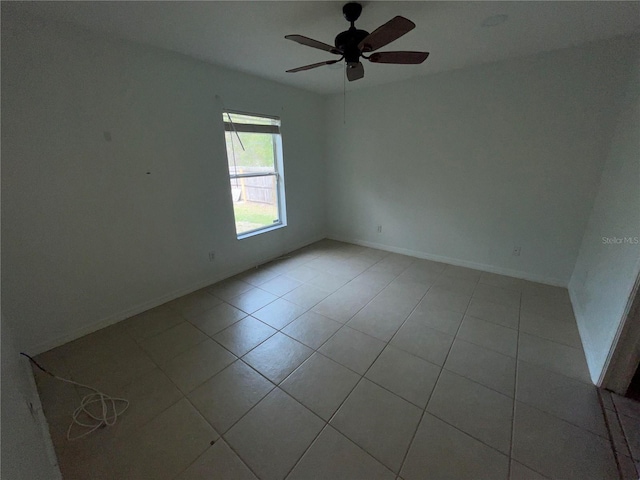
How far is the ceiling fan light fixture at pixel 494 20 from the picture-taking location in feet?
6.12

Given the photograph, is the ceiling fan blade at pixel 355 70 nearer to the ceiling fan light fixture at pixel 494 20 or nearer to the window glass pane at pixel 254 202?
the ceiling fan light fixture at pixel 494 20

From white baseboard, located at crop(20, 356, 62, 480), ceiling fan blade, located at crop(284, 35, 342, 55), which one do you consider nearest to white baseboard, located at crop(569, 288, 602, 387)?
ceiling fan blade, located at crop(284, 35, 342, 55)

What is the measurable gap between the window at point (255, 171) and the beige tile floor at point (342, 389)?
129cm

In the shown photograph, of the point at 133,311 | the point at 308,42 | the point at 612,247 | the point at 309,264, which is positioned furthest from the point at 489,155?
the point at 133,311

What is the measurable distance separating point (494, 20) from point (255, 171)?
278 cm

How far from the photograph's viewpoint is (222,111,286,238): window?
10.3 feet

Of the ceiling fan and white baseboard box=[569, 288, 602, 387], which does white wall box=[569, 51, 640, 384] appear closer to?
white baseboard box=[569, 288, 602, 387]

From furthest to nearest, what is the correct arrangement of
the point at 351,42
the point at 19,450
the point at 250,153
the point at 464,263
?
1. the point at 464,263
2. the point at 250,153
3. the point at 351,42
4. the point at 19,450

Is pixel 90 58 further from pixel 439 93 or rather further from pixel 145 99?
pixel 439 93

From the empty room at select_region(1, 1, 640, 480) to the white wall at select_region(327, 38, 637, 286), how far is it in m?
0.02

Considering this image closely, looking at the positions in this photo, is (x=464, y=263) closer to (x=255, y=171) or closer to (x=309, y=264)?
(x=309, y=264)

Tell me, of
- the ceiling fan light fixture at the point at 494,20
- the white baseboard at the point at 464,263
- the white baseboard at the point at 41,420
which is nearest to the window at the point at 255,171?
the white baseboard at the point at 464,263

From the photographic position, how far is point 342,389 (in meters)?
1.68

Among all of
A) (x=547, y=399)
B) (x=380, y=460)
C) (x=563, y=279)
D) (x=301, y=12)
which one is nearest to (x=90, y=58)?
(x=301, y=12)
